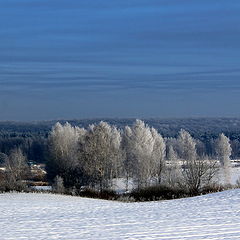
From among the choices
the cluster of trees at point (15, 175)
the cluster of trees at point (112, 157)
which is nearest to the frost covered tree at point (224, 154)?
the cluster of trees at point (112, 157)

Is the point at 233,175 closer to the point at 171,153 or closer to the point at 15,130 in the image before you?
the point at 171,153

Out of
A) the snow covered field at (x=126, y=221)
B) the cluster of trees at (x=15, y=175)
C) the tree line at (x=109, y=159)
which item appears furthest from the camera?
the tree line at (x=109, y=159)

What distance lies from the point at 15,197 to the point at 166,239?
53.1ft

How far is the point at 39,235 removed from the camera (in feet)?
44.1

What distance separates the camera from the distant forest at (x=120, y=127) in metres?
106

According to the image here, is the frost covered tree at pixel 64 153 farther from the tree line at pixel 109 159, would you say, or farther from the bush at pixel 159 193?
the bush at pixel 159 193

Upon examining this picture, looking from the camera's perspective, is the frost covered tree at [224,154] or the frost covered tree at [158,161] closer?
the frost covered tree at [158,161]

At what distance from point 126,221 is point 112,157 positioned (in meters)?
39.6

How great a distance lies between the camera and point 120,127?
89.7 m

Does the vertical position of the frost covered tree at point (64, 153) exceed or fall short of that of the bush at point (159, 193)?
it exceeds it

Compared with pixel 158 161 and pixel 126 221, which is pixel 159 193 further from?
pixel 158 161

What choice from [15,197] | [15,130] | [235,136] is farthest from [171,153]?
[15,130]

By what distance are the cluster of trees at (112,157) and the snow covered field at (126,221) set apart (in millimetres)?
28631

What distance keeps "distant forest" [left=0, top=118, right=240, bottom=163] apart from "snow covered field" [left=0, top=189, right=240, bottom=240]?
225 feet
